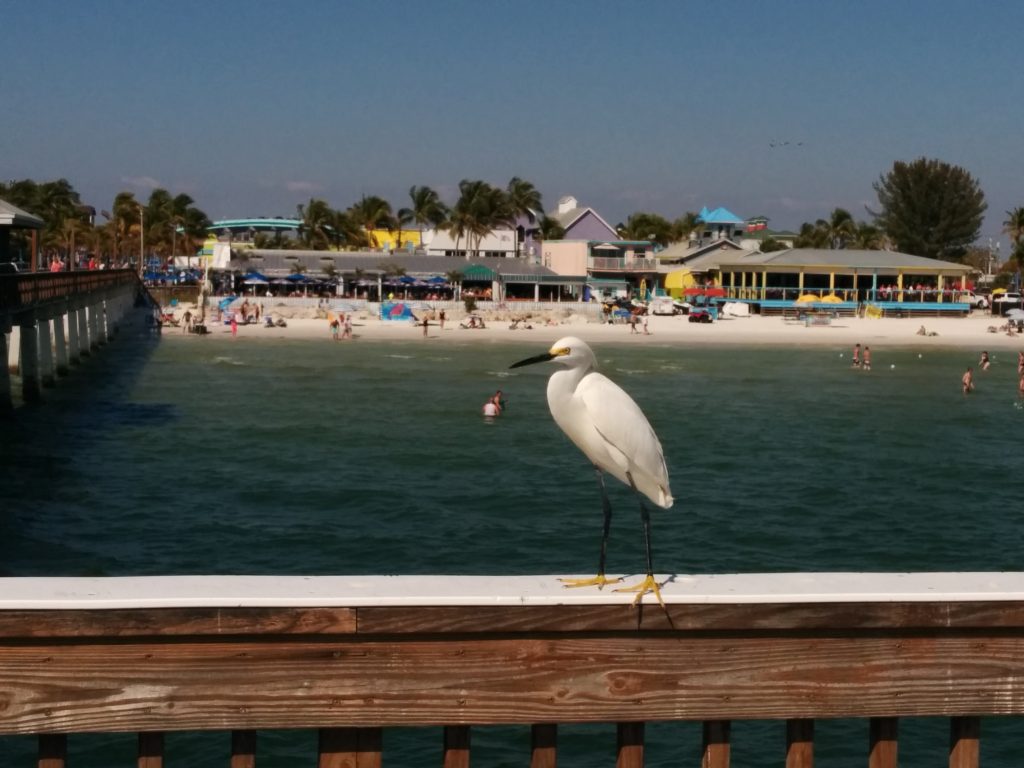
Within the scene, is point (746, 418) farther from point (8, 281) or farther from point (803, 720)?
point (803, 720)

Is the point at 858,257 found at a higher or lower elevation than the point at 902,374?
higher

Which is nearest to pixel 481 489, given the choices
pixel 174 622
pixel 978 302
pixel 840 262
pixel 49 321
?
pixel 174 622

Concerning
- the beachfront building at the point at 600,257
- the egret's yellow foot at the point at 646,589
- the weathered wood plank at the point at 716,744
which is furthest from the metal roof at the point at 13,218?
the beachfront building at the point at 600,257

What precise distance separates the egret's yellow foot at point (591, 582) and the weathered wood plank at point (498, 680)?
260 millimetres

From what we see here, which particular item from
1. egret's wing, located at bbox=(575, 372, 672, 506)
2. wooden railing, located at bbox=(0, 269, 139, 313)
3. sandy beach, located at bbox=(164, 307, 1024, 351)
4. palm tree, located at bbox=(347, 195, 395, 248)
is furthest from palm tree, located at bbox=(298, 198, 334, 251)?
egret's wing, located at bbox=(575, 372, 672, 506)

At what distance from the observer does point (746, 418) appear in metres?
40.9

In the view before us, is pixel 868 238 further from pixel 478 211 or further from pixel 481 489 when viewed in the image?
pixel 481 489

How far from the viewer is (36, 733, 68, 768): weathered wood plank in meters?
3.03

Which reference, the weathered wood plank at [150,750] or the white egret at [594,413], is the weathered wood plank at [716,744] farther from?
the weathered wood plank at [150,750]

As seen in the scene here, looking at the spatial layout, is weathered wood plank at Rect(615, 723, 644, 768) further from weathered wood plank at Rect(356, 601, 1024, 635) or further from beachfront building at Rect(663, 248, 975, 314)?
beachfront building at Rect(663, 248, 975, 314)

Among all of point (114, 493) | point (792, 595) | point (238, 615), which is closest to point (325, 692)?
point (238, 615)

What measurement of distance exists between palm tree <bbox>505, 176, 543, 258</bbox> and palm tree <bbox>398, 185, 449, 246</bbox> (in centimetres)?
801

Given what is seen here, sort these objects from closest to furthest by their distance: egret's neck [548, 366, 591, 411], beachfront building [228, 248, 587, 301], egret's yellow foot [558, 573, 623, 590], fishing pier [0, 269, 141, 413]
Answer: egret's yellow foot [558, 573, 623, 590] < egret's neck [548, 366, 591, 411] < fishing pier [0, 269, 141, 413] < beachfront building [228, 248, 587, 301]

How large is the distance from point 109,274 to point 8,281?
102ft
